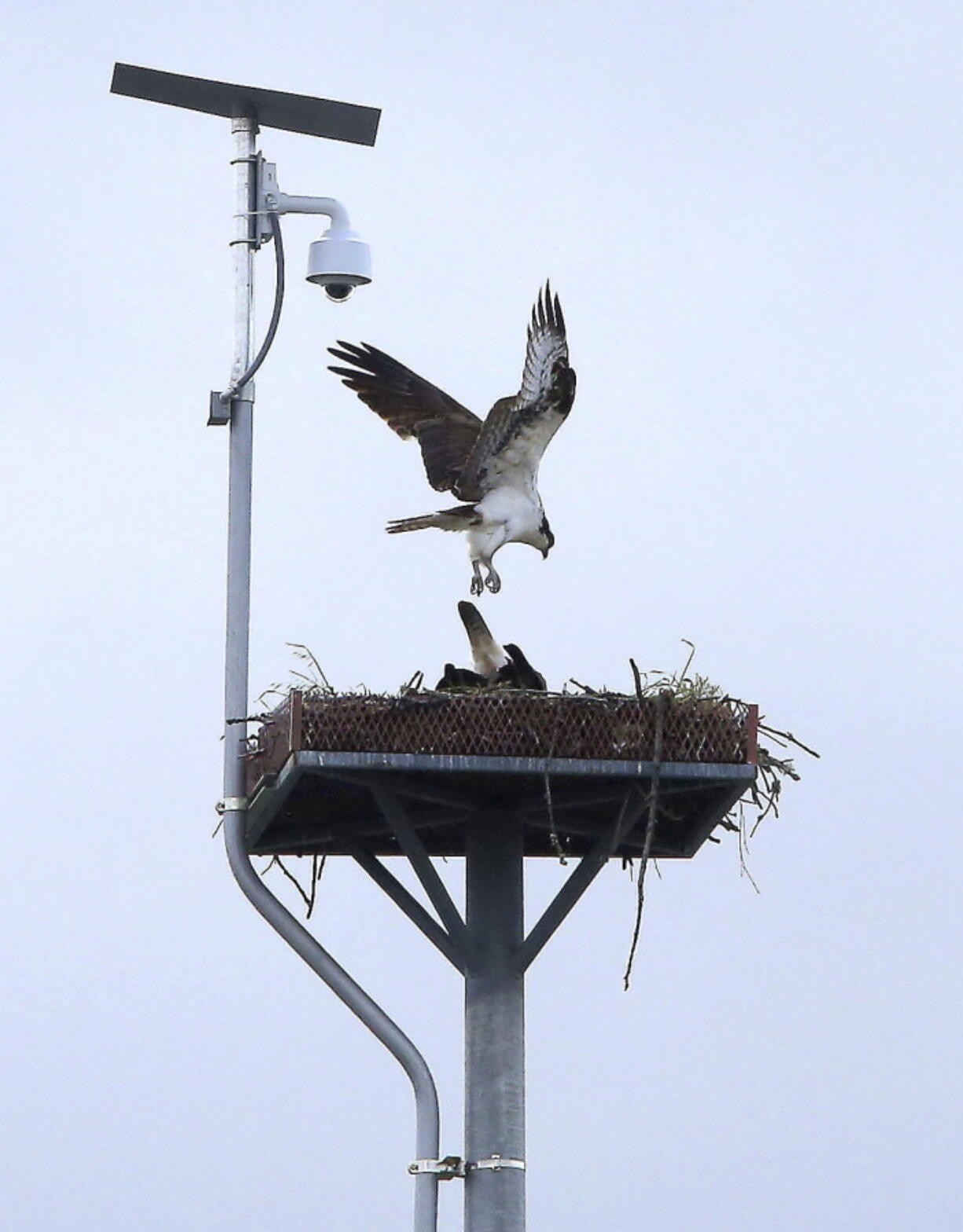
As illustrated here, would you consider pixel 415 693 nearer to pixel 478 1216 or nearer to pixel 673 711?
pixel 673 711

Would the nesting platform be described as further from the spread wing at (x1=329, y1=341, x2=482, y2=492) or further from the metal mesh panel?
the spread wing at (x1=329, y1=341, x2=482, y2=492)

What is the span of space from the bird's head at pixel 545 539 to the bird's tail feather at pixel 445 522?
1.15ft

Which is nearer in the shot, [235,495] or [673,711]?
[673,711]

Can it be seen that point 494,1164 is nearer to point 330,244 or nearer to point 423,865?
point 423,865

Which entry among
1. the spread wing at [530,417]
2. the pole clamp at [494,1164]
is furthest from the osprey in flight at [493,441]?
the pole clamp at [494,1164]

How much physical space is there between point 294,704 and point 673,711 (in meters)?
1.94

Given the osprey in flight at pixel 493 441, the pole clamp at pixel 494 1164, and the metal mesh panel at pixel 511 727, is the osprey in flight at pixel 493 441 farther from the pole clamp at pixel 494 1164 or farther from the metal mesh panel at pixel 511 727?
the pole clamp at pixel 494 1164

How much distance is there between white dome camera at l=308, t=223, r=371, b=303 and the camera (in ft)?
70.3

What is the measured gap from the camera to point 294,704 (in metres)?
19.8

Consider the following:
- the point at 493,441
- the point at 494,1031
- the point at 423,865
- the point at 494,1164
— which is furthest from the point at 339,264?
the point at 494,1164

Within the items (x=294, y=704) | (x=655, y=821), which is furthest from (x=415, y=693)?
(x=655, y=821)

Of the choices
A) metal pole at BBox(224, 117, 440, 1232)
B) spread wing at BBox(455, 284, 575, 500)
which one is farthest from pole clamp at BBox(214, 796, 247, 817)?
spread wing at BBox(455, 284, 575, 500)

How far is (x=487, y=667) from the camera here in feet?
68.3

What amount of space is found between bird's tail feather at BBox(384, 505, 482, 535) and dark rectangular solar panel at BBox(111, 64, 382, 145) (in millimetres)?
2176
